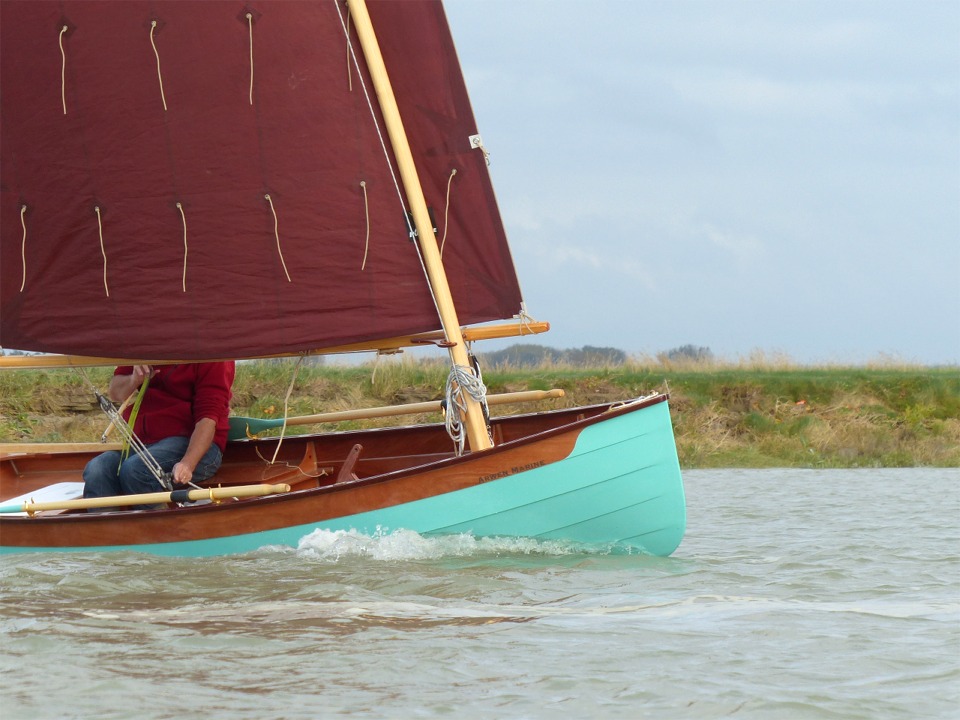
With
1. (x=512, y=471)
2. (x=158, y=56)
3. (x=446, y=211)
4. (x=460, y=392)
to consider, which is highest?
(x=158, y=56)

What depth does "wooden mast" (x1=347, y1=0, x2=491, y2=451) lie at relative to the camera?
7.88 m

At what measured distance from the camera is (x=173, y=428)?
7.94m

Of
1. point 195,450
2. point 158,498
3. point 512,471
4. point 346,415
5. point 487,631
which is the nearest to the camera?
point 487,631

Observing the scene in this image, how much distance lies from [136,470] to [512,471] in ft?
8.76

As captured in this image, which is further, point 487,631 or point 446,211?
point 446,211

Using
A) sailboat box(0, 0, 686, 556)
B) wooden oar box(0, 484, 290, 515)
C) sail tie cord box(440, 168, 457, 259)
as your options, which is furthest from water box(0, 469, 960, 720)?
sail tie cord box(440, 168, 457, 259)

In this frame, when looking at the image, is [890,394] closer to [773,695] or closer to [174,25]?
[174,25]

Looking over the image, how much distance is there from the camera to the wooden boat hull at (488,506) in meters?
7.10

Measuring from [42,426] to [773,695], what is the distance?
502 inches

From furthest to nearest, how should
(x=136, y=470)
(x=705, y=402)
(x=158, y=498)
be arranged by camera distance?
(x=705, y=402) → (x=136, y=470) → (x=158, y=498)

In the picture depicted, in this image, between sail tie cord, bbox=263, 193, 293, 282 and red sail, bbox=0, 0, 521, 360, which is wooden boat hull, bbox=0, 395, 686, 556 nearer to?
red sail, bbox=0, 0, 521, 360

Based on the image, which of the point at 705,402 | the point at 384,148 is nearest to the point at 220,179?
the point at 384,148

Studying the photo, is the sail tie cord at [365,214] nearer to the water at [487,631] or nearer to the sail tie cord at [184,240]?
the sail tie cord at [184,240]

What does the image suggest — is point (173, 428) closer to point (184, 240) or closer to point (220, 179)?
point (184, 240)
